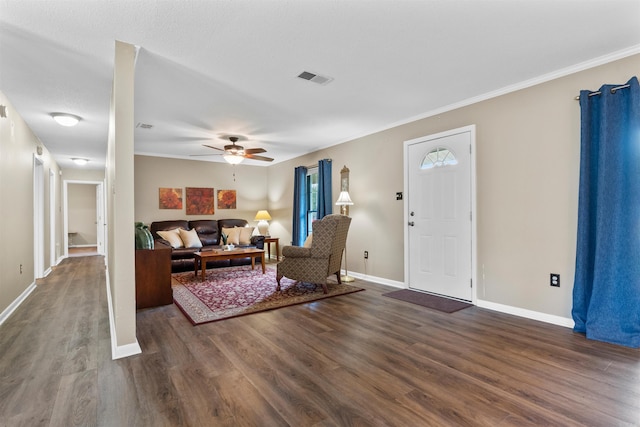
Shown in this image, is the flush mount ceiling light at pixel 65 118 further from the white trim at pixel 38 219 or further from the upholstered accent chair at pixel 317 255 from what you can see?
the upholstered accent chair at pixel 317 255

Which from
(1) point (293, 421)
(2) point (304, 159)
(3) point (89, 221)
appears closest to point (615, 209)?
(1) point (293, 421)

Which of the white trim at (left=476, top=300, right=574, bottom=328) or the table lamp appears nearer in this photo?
the white trim at (left=476, top=300, right=574, bottom=328)

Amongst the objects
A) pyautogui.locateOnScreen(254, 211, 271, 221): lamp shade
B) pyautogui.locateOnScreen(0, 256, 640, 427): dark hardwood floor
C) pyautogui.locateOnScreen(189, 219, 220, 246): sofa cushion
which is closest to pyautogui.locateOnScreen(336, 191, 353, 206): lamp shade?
pyautogui.locateOnScreen(0, 256, 640, 427): dark hardwood floor

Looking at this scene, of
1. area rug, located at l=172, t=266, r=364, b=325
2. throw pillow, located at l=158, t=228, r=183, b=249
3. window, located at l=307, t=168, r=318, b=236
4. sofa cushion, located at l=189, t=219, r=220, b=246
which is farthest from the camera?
sofa cushion, located at l=189, t=219, r=220, b=246

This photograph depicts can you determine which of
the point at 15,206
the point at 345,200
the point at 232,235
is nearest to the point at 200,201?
the point at 232,235

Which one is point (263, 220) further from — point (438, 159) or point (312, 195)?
point (438, 159)

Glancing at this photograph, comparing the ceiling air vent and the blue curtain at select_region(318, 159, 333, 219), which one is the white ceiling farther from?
the blue curtain at select_region(318, 159, 333, 219)

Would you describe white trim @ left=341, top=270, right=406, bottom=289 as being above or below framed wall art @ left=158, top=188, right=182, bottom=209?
below

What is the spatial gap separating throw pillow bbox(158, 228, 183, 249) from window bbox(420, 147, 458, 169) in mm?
4734

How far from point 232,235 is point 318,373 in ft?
16.8

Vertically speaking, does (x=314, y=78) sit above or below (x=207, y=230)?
above

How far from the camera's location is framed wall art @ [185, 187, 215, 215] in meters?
7.29

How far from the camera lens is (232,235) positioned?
22.5ft

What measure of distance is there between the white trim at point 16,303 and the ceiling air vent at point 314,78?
389 centimetres
